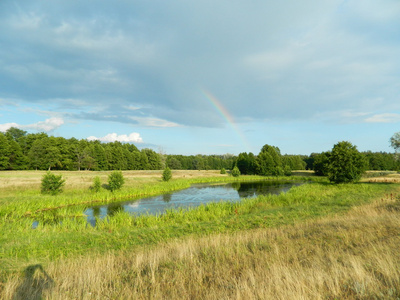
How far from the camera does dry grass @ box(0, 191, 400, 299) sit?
11.8 ft

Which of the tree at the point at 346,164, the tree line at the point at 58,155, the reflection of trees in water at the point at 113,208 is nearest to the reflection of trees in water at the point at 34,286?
the reflection of trees in water at the point at 113,208

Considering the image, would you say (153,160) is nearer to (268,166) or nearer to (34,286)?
(268,166)

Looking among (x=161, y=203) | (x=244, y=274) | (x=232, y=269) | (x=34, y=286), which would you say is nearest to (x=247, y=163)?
(x=161, y=203)

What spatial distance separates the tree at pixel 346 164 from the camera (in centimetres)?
3506

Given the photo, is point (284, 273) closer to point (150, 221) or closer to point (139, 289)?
point (139, 289)

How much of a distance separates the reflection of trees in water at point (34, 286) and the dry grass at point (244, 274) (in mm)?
17

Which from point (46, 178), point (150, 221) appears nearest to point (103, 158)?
point (46, 178)

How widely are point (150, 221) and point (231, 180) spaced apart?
50.7m

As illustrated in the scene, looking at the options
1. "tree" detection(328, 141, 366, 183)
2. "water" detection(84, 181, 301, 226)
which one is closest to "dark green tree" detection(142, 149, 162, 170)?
"water" detection(84, 181, 301, 226)

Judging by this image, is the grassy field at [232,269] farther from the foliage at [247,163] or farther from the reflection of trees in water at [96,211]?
the foliage at [247,163]

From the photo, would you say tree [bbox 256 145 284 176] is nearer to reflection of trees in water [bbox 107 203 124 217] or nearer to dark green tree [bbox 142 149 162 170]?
dark green tree [bbox 142 149 162 170]

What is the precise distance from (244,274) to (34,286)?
4765 millimetres

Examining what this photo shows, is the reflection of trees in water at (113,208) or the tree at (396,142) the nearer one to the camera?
the reflection of trees in water at (113,208)

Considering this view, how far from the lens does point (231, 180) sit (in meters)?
63.2
